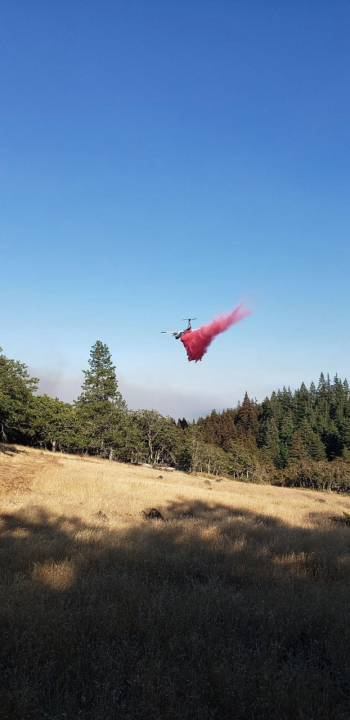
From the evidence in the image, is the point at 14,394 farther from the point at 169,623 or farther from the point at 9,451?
the point at 169,623

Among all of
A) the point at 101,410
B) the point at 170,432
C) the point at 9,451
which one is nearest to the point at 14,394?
the point at 9,451

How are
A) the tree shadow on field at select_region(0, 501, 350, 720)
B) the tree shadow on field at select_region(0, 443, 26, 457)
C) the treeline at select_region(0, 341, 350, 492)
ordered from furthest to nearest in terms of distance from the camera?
the treeline at select_region(0, 341, 350, 492) → the tree shadow on field at select_region(0, 443, 26, 457) → the tree shadow on field at select_region(0, 501, 350, 720)

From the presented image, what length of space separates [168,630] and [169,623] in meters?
0.14

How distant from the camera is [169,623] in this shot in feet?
17.6

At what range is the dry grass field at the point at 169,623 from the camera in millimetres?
3857

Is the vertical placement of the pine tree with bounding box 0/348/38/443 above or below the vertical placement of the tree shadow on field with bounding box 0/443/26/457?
above

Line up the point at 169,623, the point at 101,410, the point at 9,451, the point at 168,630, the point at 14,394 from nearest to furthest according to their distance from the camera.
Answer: the point at 168,630, the point at 169,623, the point at 9,451, the point at 14,394, the point at 101,410

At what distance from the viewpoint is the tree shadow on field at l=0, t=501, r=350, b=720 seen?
3.84 m

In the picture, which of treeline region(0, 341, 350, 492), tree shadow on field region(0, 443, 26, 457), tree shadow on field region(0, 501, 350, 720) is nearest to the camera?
tree shadow on field region(0, 501, 350, 720)

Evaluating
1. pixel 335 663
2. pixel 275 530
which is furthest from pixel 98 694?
pixel 275 530

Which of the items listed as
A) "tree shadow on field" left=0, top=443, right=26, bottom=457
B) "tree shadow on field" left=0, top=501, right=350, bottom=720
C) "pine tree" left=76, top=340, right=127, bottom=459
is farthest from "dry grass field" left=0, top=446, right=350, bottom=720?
"pine tree" left=76, top=340, right=127, bottom=459

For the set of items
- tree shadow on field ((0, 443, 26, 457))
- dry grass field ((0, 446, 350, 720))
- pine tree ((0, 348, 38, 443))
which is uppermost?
pine tree ((0, 348, 38, 443))

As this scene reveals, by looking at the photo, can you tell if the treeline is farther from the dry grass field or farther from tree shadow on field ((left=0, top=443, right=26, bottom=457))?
the dry grass field

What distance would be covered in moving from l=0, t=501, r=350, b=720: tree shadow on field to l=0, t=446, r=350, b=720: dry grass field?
0.7 inches
